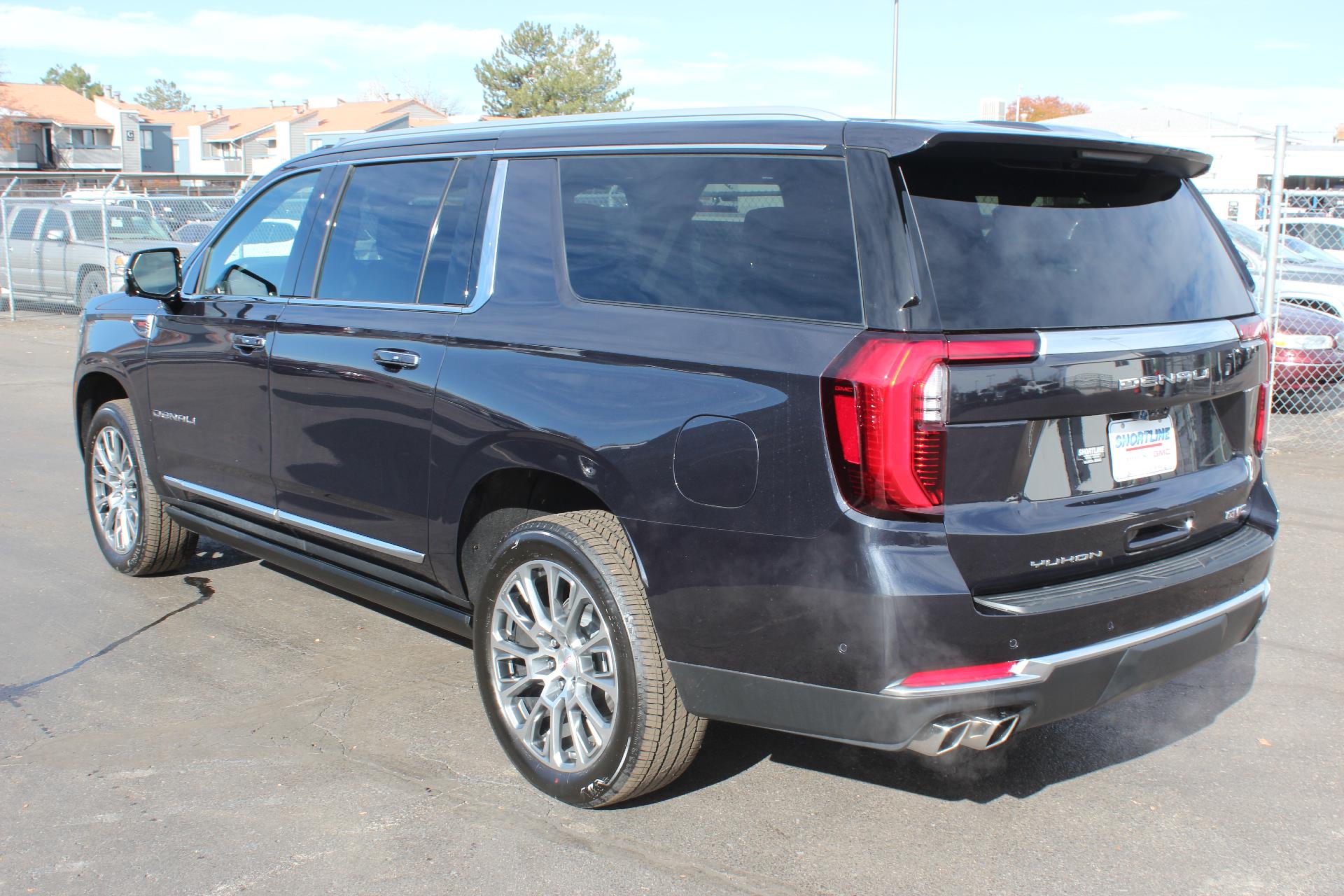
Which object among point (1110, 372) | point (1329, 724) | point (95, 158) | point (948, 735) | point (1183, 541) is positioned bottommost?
point (1329, 724)

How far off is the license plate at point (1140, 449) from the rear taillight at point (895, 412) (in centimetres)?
42

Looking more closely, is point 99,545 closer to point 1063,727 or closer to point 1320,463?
point 1063,727

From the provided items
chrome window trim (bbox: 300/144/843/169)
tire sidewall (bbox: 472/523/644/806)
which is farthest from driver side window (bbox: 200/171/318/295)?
tire sidewall (bbox: 472/523/644/806)

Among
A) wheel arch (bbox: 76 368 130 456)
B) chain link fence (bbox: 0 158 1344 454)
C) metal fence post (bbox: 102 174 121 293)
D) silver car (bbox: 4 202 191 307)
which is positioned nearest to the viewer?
wheel arch (bbox: 76 368 130 456)

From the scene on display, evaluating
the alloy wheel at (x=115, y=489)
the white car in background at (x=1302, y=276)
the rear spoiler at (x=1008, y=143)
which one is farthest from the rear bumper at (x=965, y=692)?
the white car in background at (x=1302, y=276)

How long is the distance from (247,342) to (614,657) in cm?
226

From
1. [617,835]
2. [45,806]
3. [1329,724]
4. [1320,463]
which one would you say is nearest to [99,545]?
[45,806]

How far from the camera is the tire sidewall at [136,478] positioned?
222 inches

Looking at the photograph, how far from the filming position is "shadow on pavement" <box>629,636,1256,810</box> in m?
3.74

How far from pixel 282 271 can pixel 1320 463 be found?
7.53 m

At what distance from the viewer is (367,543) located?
14.0 ft

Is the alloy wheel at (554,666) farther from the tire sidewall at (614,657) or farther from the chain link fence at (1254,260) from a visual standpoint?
the chain link fence at (1254,260)

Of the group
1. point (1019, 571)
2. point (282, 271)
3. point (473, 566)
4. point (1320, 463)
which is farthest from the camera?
point (1320, 463)

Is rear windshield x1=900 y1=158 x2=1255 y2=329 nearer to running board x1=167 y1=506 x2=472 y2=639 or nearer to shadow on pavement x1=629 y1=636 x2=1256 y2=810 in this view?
shadow on pavement x1=629 y1=636 x2=1256 y2=810
